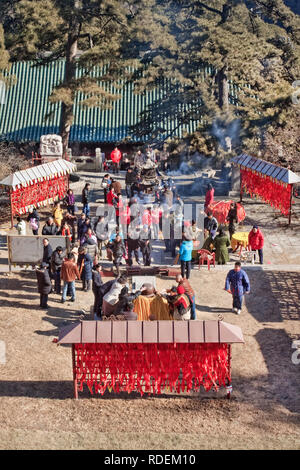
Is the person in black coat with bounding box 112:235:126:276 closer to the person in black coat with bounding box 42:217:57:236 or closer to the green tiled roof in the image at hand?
the person in black coat with bounding box 42:217:57:236

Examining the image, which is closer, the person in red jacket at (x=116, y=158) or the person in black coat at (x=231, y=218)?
the person in black coat at (x=231, y=218)

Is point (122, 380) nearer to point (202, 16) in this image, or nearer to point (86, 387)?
point (86, 387)

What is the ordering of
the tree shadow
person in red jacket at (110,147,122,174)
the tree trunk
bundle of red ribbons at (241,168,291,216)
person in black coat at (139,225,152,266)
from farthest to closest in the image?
person in red jacket at (110,147,122,174)
the tree trunk
bundle of red ribbons at (241,168,291,216)
person in black coat at (139,225,152,266)
the tree shadow

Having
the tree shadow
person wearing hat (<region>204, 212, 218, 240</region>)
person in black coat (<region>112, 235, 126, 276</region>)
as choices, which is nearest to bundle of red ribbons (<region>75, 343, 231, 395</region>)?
the tree shadow

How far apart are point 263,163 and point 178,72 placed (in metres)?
5.60

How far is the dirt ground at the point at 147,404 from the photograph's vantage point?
11734mm

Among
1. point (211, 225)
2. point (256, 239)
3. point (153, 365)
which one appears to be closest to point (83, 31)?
point (211, 225)

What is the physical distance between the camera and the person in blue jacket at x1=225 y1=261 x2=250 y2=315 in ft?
53.4

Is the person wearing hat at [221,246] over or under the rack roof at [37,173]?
under

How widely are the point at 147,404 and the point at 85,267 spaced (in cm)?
561

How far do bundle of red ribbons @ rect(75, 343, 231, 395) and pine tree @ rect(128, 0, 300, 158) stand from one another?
15.9 metres

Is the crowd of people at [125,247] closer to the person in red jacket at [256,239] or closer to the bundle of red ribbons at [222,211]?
the person in red jacket at [256,239]

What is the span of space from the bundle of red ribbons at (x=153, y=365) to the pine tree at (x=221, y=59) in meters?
15.9

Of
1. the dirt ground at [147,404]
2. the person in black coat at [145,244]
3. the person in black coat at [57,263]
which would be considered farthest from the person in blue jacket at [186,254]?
the person in black coat at [57,263]
